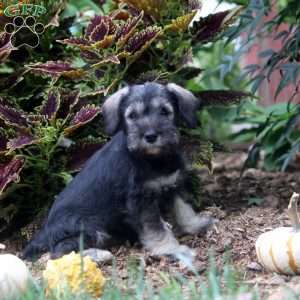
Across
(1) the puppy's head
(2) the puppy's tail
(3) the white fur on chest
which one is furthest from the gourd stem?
(2) the puppy's tail

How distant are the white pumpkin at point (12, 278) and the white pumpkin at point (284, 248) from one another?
4.60 feet

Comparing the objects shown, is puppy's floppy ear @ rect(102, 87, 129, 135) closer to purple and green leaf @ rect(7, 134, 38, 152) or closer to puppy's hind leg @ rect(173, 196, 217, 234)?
purple and green leaf @ rect(7, 134, 38, 152)

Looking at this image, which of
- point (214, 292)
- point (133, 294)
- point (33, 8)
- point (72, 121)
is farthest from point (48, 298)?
point (33, 8)

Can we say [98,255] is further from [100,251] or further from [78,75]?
[78,75]

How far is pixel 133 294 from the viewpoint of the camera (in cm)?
385

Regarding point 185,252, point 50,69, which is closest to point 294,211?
point 185,252

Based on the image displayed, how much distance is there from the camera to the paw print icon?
20.4 ft

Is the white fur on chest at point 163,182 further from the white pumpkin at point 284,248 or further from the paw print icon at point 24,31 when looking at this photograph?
the paw print icon at point 24,31

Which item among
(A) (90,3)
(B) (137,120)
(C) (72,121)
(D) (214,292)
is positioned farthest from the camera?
(A) (90,3)

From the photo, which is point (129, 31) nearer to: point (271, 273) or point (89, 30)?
point (89, 30)

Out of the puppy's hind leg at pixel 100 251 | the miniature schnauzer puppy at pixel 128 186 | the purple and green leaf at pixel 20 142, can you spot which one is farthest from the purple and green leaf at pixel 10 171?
the puppy's hind leg at pixel 100 251

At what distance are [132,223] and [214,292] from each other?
6.47ft

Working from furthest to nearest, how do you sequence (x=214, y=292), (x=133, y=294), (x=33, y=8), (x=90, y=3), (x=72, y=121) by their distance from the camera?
(x=90, y=3) < (x=33, y=8) < (x=72, y=121) < (x=133, y=294) < (x=214, y=292)

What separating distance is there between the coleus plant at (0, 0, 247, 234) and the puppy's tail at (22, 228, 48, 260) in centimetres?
45
